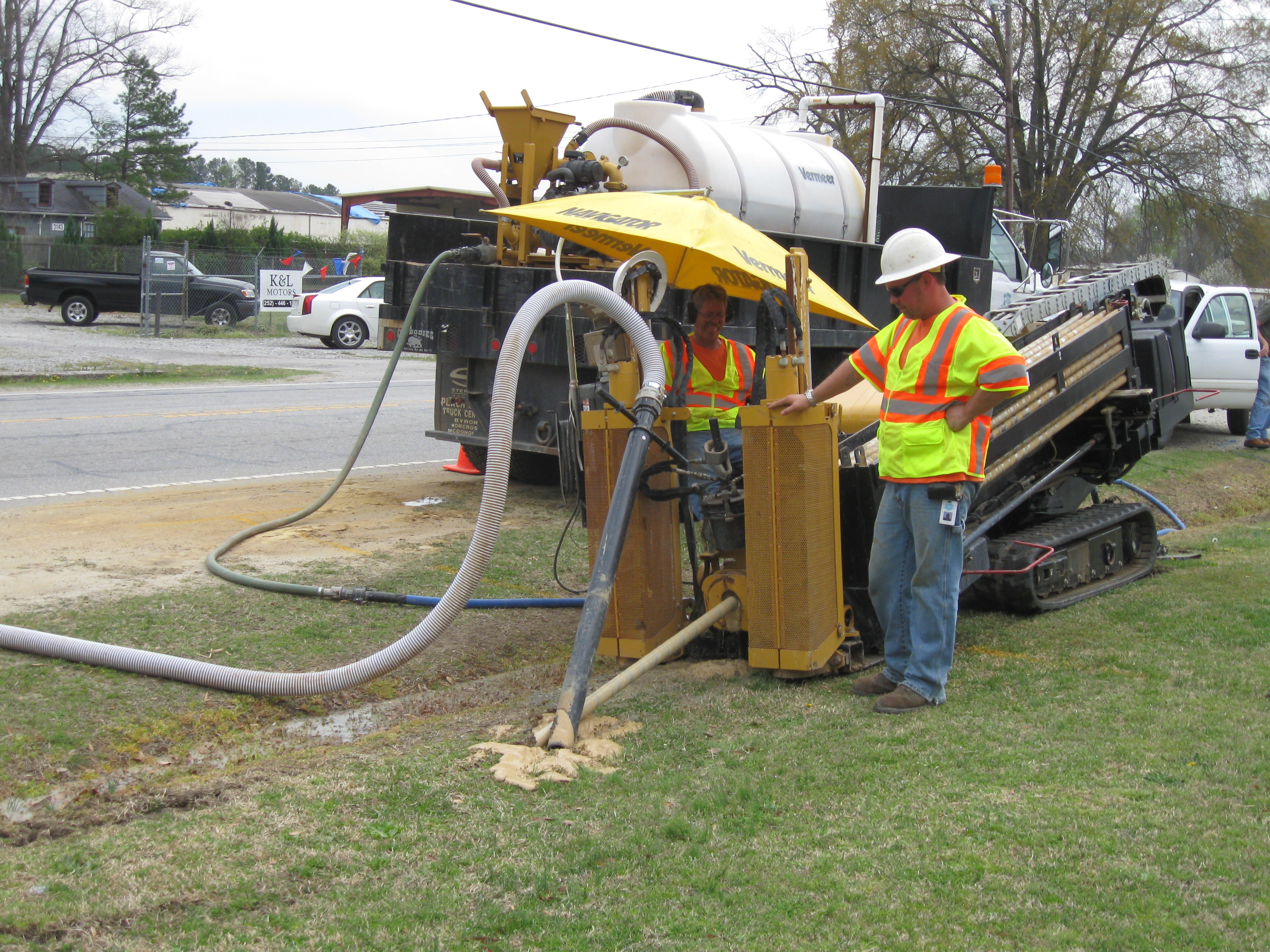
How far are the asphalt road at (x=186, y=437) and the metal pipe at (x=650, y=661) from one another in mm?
5783

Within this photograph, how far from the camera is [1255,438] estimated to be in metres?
15.3

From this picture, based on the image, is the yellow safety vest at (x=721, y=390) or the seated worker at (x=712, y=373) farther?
the yellow safety vest at (x=721, y=390)

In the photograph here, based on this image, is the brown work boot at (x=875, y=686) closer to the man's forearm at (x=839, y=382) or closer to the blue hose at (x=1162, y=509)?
the man's forearm at (x=839, y=382)

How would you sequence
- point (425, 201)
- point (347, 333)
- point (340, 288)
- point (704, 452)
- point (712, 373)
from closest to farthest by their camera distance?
1. point (704, 452)
2. point (712, 373)
3. point (347, 333)
4. point (340, 288)
5. point (425, 201)

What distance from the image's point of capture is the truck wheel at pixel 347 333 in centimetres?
2716

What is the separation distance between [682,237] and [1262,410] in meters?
12.7

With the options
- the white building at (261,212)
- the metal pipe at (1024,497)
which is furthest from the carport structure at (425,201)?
the metal pipe at (1024,497)

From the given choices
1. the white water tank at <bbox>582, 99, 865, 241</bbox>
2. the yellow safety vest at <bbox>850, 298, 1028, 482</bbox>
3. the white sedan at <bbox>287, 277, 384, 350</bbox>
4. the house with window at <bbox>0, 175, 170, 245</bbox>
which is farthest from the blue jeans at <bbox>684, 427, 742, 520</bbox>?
the house with window at <bbox>0, 175, 170, 245</bbox>

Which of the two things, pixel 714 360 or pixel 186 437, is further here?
pixel 186 437

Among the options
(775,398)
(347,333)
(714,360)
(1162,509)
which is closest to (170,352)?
(347,333)

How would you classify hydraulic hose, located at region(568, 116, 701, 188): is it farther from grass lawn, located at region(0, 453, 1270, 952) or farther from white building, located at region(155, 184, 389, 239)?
white building, located at region(155, 184, 389, 239)

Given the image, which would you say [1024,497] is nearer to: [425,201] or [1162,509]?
[1162,509]

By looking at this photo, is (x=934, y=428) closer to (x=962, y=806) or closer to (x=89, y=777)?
(x=962, y=806)

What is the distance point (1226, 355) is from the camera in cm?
1606
